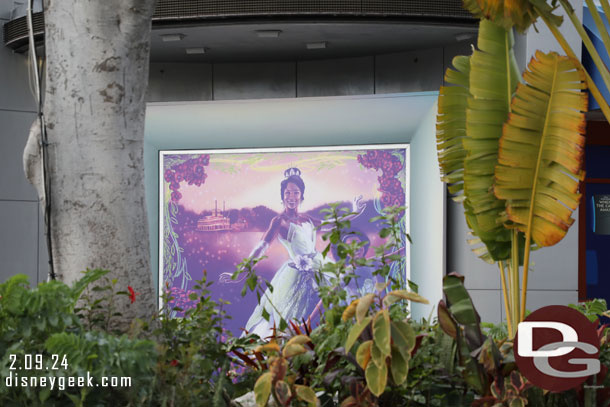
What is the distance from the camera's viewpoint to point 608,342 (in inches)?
139

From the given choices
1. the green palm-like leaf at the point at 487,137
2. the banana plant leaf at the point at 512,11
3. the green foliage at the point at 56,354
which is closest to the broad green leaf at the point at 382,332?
the green foliage at the point at 56,354

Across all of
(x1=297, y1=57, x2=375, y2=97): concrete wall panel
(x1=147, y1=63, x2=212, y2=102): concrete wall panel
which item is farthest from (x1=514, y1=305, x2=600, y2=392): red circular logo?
(x1=147, y1=63, x2=212, y2=102): concrete wall panel

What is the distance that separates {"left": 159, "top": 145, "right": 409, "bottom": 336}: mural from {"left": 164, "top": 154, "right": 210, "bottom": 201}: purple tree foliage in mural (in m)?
0.01

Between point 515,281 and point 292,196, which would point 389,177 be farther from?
point 515,281

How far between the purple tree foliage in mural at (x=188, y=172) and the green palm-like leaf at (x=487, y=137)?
5.28 meters

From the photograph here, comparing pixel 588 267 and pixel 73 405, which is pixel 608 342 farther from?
pixel 588 267

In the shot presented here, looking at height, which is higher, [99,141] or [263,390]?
[99,141]

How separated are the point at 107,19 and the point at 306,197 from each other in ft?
17.5

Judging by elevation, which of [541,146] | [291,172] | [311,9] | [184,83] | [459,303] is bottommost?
[459,303]

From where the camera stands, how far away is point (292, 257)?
867cm

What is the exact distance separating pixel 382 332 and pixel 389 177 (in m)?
5.94

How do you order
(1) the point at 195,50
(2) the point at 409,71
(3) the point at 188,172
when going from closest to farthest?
(1) the point at 195,50 < (2) the point at 409,71 < (3) the point at 188,172

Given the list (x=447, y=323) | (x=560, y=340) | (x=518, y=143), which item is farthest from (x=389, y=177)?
(x=560, y=340)

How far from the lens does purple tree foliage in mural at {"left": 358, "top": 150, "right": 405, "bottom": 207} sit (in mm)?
8562
